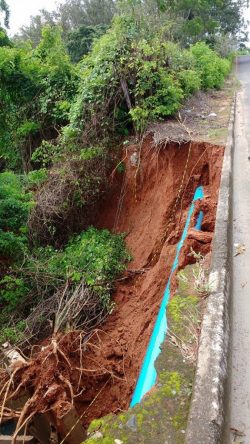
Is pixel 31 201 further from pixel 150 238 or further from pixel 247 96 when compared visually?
pixel 247 96

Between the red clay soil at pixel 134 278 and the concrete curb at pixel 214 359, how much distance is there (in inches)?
23.3

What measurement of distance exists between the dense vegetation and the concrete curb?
2.84m

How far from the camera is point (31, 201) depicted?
8117 mm

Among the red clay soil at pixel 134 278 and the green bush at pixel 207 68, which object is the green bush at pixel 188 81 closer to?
the green bush at pixel 207 68

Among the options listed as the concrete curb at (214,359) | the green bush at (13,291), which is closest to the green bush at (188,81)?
the green bush at (13,291)

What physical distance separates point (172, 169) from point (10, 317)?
4.14 meters

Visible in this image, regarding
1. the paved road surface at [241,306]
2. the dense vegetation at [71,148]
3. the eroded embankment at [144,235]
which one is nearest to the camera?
the paved road surface at [241,306]

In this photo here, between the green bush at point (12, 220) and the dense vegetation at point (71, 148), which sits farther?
the green bush at point (12, 220)

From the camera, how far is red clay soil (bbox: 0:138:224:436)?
4086 mm

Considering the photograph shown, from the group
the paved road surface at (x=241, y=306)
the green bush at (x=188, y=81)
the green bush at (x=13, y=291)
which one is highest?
the green bush at (x=188, y=81)

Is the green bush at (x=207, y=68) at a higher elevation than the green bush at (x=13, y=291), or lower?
higher

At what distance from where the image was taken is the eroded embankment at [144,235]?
4746mm

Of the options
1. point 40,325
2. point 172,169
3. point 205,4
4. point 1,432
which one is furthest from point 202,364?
point 205,4

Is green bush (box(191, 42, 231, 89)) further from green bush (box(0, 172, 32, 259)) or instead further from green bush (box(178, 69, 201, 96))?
green bush (box(0, 172, 32, 259))
